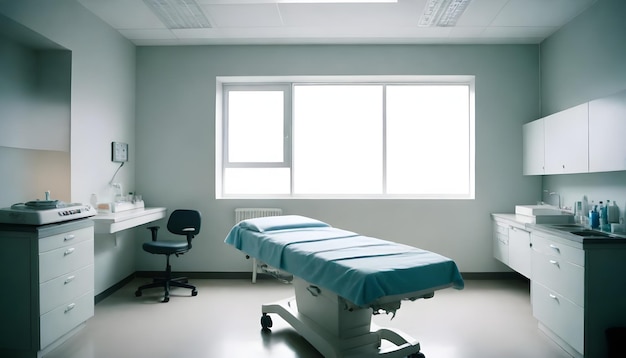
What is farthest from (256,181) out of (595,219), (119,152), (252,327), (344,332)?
(595,219)

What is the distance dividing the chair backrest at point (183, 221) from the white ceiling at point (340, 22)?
198cm

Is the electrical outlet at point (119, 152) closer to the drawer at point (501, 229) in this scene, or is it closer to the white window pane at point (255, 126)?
the white window pane at point (255, 126)

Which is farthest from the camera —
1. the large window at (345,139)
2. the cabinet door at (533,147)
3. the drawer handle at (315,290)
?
the large window at (345,139)

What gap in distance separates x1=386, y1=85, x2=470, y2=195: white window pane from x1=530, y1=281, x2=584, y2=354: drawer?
1.80 m

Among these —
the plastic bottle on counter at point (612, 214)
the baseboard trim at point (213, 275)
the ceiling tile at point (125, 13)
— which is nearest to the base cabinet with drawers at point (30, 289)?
the baseboard trim at point (213, 275)

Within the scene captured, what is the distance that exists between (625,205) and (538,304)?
1057 mm

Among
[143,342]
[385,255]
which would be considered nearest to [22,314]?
[143,342]

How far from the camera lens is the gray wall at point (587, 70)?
3.00 metres

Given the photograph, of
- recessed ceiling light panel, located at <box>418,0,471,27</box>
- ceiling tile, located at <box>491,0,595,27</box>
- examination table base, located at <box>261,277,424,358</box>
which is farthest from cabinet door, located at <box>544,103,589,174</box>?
examination table base, located at <box>261,277,424,358</box>

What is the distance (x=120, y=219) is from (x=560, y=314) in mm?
3660

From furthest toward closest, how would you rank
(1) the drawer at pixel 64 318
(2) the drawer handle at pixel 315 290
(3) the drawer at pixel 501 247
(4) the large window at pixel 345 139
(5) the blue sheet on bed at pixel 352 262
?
(4) the large window at pixel 345 139 < (3) the drawer at pixel 501 247 < (1) the drawer at pixel 64 318 < (2) the drawer handle at pixel 315 290 < (5) the blue sheet on bed at pixel 352 262

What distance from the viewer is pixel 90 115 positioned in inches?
138

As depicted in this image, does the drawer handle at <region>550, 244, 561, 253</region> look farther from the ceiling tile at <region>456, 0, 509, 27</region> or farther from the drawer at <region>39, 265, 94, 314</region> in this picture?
the drawer at <region>39, 265, 94, 314</region>

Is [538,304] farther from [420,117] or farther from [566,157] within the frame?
[420,117]
